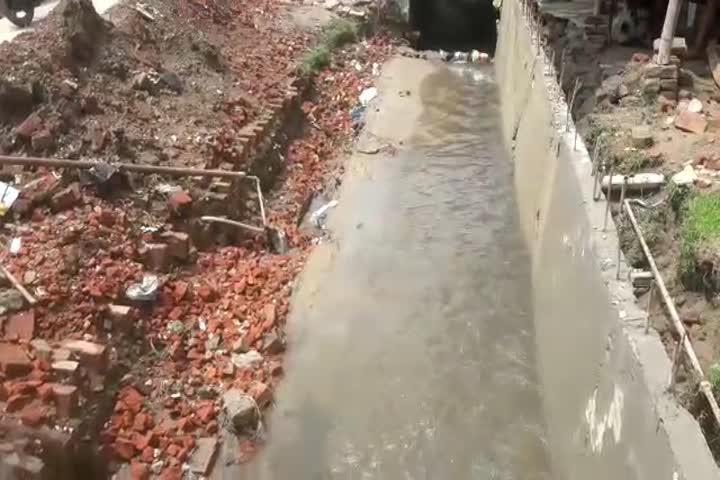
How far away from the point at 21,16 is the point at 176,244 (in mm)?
4882

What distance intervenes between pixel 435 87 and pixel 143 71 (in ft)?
22.6

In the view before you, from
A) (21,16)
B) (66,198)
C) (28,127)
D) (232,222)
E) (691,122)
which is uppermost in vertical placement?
(21,16)

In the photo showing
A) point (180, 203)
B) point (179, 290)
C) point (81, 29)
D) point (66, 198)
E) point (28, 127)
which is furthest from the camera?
point (81, 29)

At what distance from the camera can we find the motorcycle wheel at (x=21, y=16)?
1090 centimetres

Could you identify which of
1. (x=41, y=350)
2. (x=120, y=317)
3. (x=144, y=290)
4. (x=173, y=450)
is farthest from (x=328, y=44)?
(x=173, y=450)

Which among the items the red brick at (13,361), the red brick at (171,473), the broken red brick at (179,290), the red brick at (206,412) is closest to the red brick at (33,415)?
the red brick at (13,361)

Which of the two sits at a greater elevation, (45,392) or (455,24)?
(455,24)

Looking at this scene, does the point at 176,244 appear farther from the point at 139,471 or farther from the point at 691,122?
→ the point at 691,122

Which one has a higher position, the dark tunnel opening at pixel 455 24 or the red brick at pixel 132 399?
the dark tunnel opening at pixel 455 24

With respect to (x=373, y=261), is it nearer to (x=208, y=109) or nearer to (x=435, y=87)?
(x=208, y=109)

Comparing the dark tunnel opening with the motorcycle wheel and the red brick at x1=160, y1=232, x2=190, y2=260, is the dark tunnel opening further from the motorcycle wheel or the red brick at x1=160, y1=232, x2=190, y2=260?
the red brick at x1=160, y1=232, x2=190, y2=260

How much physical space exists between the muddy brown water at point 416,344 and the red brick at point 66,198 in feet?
9.09

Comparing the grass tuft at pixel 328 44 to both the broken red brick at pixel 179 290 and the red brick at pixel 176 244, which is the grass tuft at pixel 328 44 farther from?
the broken red brick at pixel 179 290

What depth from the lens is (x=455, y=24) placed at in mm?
22312
